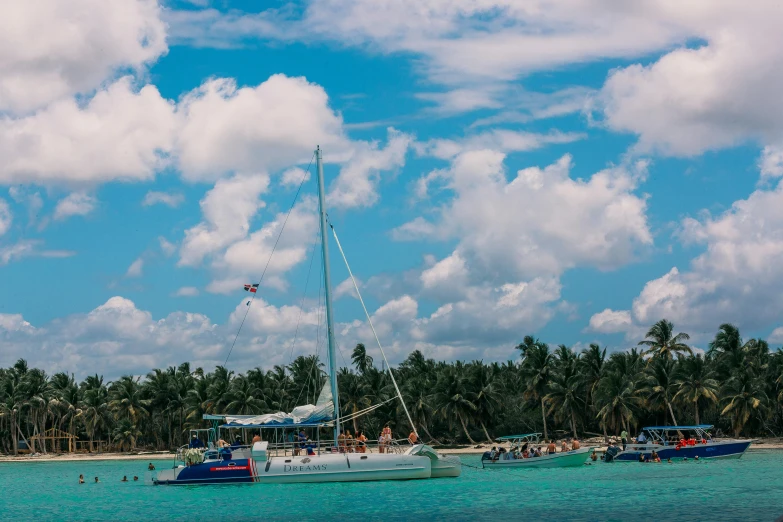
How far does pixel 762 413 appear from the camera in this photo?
79938 millimetres

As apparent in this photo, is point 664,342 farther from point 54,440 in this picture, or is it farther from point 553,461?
point 54,440

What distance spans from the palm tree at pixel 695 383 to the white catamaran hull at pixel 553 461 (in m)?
20.7

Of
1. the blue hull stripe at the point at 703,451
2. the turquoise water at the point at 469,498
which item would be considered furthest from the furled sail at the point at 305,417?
the blue hull stripe at the point at 703,451

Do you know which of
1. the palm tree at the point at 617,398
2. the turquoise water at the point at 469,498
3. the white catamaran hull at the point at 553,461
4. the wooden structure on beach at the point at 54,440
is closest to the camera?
the turquoise water at the point at 469,498

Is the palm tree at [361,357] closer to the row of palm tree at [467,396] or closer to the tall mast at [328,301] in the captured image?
the row of palm tree at [467,396]

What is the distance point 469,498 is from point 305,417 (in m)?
11.7

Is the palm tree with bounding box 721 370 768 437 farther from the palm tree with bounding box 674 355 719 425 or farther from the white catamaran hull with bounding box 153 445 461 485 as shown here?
the white catamaran hull with bounding box 153 445 461 485

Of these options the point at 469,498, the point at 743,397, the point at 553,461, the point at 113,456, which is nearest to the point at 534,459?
the point at 553,461

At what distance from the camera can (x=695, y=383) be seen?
7956 cm

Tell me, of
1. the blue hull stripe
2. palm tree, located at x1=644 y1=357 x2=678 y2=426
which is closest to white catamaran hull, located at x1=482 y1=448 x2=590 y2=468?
the blue hull stripe

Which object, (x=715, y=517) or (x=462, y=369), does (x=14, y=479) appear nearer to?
(x=462, y=369)

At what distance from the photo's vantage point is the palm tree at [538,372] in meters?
90.8

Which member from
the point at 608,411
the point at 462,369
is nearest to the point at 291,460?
the point at 608,411

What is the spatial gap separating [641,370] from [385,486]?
152 feet
